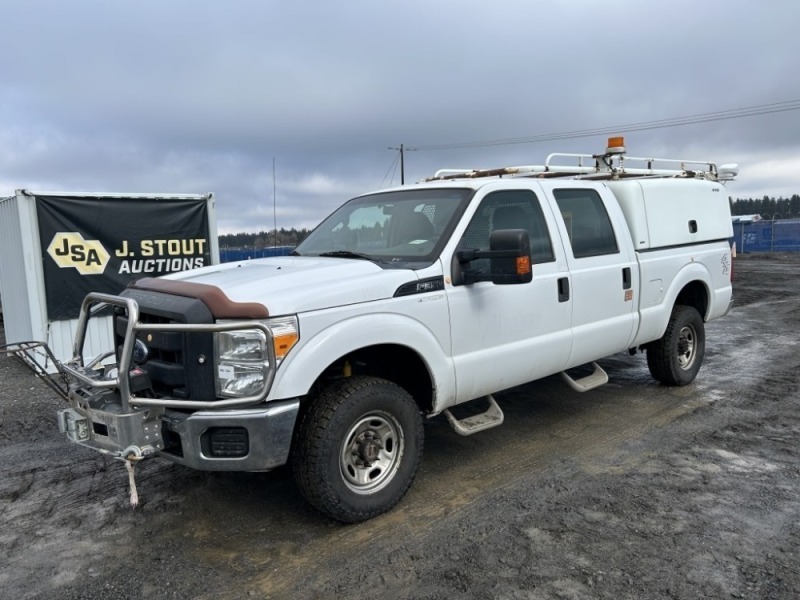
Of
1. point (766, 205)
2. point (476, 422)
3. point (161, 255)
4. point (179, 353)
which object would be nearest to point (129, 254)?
point (161, 255)

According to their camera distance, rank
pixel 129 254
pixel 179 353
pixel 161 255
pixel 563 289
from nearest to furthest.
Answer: pixel 179 353 < pixel 563 289 < pixel 129 254 < pixel 161 255

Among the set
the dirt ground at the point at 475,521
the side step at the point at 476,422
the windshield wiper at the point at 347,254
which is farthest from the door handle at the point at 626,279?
the windshield wiper at the point at 347,254

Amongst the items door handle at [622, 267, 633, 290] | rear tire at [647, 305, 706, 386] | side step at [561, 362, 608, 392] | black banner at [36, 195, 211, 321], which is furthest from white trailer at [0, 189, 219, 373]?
rear tire at [647, 305, 706, 386]

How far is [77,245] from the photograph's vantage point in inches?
353

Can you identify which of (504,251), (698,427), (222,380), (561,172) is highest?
(561,172)

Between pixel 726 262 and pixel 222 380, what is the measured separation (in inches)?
239

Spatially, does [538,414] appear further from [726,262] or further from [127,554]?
[127,554]

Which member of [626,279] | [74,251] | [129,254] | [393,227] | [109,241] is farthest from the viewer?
[129,254]

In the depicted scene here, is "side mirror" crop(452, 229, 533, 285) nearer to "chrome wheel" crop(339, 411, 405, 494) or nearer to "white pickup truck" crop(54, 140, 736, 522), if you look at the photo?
"white pickup truck" crop(54, 140, 736, 522)

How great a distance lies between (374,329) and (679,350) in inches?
172

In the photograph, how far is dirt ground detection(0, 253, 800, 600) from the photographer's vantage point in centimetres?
320

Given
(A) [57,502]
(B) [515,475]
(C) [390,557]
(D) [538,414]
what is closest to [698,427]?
(D) [538,414]

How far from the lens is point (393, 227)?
4.84 meters

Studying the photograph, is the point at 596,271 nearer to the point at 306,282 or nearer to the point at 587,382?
the point at 587,382
